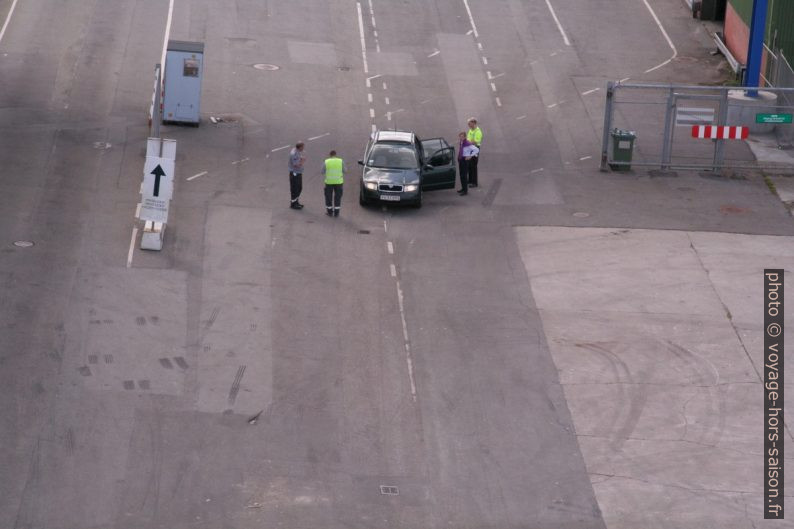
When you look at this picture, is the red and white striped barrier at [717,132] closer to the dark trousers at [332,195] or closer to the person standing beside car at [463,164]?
the person standing beside car at [463,164]

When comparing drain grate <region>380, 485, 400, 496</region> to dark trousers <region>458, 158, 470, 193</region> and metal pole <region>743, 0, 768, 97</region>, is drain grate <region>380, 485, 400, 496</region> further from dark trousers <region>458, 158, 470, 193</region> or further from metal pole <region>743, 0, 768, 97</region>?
metal pole <region>743, 0, 768, 97</region>

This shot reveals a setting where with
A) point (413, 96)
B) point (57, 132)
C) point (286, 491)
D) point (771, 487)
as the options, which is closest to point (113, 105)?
point (57, 132)

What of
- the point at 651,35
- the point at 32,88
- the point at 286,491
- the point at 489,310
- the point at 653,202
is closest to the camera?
the point at 286,491

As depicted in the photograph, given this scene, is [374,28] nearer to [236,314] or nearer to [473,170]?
[473,170]

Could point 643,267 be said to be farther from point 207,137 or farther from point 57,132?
point 57,132

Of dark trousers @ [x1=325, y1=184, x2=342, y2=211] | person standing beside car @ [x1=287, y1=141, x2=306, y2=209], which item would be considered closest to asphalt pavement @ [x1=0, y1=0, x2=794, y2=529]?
person standing beside car @ [x1=287, y1=141, x2=306, y2=209]

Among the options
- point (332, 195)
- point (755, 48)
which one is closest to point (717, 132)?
point (755, 48)
